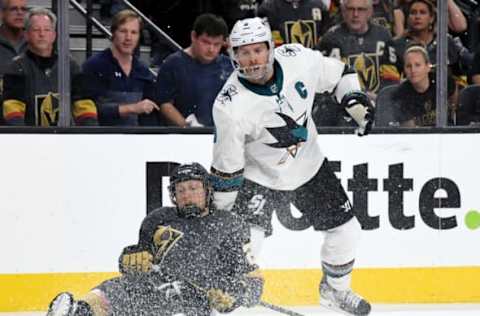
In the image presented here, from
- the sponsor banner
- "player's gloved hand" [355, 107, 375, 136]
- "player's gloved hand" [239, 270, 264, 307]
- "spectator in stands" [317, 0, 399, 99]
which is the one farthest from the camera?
"spectator in stands" [317, 0, 399, 99]

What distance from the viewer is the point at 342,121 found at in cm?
679

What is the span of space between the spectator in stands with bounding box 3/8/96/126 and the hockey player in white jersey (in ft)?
2.51

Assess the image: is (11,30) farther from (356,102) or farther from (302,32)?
(356,102)

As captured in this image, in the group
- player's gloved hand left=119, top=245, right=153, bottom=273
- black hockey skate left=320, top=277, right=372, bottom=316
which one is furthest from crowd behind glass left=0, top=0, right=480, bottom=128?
player's gloved hand left=119, top=245, right=153, bottom=273

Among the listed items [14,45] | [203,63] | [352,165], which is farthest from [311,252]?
[14,45]

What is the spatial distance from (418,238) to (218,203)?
1281 millimetres

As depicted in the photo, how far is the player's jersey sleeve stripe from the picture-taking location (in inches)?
239

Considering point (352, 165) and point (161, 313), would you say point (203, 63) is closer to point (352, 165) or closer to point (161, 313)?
point (352, 165)

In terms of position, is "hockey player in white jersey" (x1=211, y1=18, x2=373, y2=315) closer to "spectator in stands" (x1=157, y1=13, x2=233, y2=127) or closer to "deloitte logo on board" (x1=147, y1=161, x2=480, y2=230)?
"deloitte logo on board" (x1=147, y1=161, x2=480, y2=230)

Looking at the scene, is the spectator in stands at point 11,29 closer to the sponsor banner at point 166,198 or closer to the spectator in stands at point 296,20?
the sponsor banner at point 166,198

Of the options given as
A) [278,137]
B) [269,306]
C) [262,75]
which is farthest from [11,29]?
[269,306]

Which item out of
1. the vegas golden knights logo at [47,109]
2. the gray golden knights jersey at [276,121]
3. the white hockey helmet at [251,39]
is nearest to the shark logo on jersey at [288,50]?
the gray golden knights jersey at [276,121]

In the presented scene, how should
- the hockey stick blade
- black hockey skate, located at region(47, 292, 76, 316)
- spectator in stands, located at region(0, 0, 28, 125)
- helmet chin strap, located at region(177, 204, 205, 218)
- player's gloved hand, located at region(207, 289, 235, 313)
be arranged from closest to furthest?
black hockey skate, located at region(47, 292, 76, 316)
player's gloved hand, located at region(207, 289, 235, 313)
helmet chin strap, located at region(177, 204, 205, 218)
the hockey stick blade
spectator in stands, located at region(0, 0, 28, 125)

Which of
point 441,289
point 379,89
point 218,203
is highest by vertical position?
point 379,89
